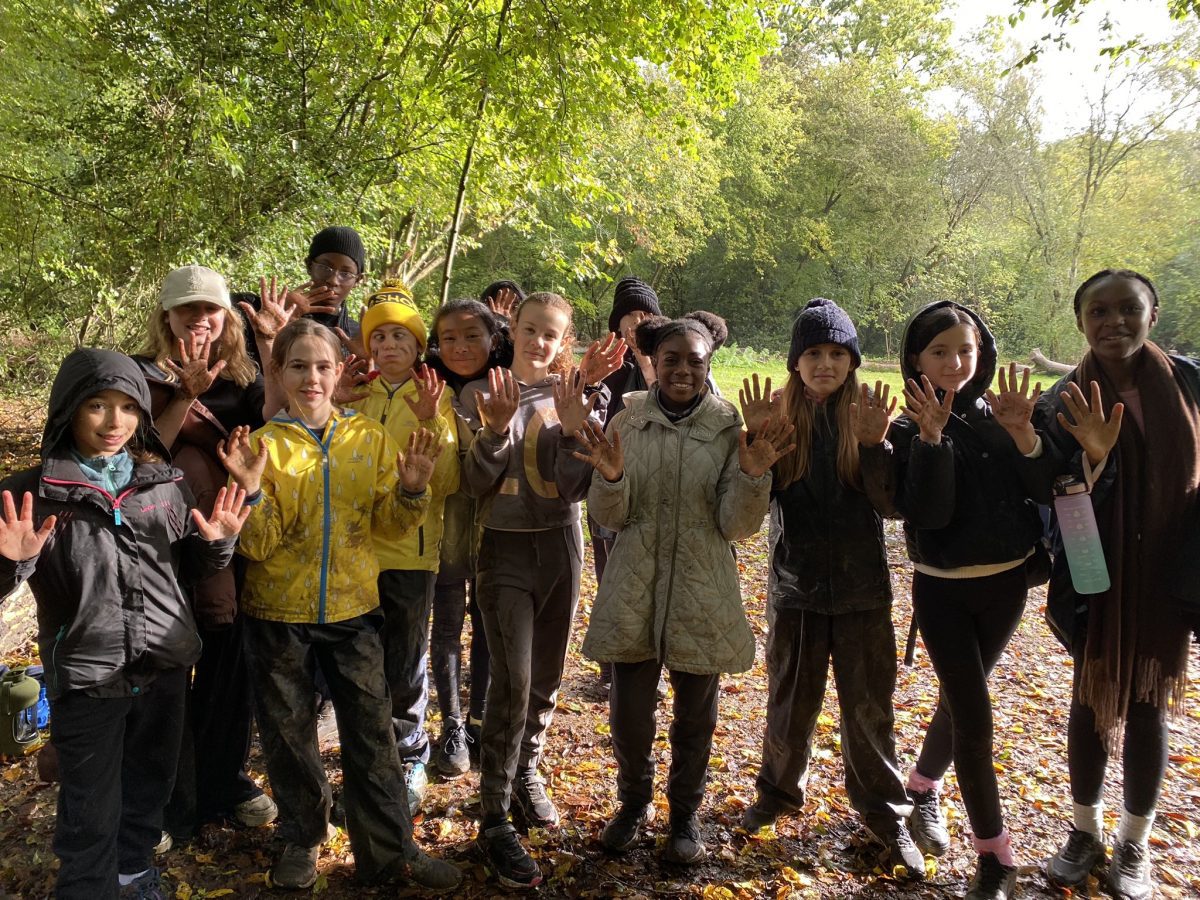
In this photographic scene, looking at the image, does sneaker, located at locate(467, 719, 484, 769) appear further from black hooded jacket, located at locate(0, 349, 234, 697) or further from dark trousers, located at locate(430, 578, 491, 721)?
black hooded jacket, located at locate(0, 349, 234, 697)

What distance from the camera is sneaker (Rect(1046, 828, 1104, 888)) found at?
2.99 metres

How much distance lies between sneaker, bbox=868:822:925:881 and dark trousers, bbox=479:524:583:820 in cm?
159

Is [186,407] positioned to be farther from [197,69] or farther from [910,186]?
[910,186]

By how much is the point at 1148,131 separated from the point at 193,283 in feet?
94.9

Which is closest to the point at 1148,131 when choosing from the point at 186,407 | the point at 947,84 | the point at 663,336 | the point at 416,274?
the point at 947,84

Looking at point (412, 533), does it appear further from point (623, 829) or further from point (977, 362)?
point (977, 362)

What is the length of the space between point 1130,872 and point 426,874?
291 cm

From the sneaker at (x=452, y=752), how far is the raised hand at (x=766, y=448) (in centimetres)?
219

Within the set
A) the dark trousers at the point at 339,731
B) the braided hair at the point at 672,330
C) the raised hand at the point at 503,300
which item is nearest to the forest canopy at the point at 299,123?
the raised hand at the point at 503,300

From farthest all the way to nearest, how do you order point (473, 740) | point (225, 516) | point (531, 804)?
point (473, 740) < point (531, 804) < point (225, 516)

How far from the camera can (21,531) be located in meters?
2.17

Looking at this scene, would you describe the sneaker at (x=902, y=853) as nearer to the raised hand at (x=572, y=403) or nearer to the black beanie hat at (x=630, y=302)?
the raised hand at (x=572, y=403)

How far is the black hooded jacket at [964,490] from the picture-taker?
2.74 m

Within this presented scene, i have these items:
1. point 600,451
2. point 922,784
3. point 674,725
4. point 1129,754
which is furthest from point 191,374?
point 1129,754
